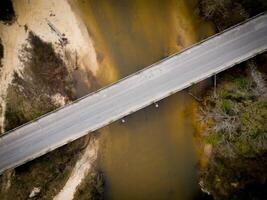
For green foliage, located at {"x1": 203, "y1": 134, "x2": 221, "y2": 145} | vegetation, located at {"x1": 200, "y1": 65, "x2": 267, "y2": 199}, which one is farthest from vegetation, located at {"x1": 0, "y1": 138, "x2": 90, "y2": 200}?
vegetation, located at {"x1": 200, "y1": 65, "x2": 267, "y2": 199}

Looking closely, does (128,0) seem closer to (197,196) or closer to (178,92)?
(178,92)

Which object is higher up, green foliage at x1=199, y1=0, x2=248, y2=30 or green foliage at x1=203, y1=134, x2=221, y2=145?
green foliage at x1=199, y1=0, x2=248, y2=30

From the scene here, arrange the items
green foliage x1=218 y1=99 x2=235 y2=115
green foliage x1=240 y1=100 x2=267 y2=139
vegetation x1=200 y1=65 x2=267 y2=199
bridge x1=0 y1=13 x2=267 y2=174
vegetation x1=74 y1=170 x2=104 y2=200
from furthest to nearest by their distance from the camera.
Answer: vegetation x1=74 y1=170 x2=104 y2=200 < green foliage x1=218 y1=99 x2=235 y2=115 < bridge x1=0 y1=13 x2=267 y2=174 < vegetation x1=200 y1=65 x2=267 y2=199 < green foliage x1=240 y1=100 x2=267 y2=139

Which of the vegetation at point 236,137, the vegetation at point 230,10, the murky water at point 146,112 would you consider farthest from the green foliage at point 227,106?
the vegetation at point 230,10

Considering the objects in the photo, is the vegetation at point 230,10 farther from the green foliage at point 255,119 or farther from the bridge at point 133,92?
the green foliage at point 255,119

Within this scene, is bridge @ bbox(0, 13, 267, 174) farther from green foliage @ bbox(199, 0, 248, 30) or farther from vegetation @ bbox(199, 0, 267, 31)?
green foliage @ bbox(199, 0, 248, 30)

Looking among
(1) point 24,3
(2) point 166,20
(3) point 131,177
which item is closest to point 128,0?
(2) point 166,20

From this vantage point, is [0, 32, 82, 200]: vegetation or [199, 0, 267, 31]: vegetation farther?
[0, 32, 82, 200]: vegetation
